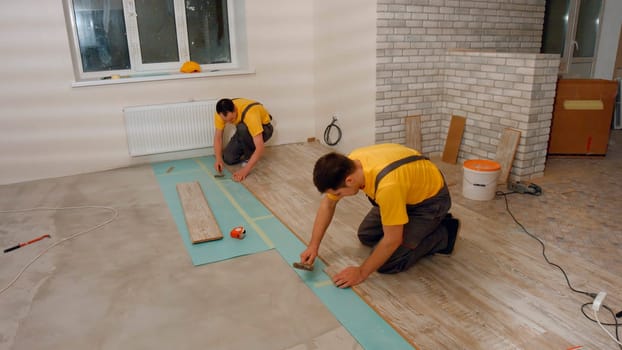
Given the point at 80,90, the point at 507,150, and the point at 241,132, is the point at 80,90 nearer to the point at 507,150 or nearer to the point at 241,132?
the point at 241,132

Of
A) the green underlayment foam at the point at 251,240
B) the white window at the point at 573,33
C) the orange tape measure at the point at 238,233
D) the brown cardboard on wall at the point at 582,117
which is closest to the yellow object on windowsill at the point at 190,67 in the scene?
the green underlayment foam at the point at 251,240

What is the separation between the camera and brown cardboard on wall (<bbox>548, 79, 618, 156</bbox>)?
183 inches

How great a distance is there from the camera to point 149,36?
5.35 metres

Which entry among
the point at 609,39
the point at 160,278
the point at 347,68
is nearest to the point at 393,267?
the point at 160,278

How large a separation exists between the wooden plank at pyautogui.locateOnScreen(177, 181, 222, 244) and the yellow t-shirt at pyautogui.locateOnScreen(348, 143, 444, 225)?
4.62 ft

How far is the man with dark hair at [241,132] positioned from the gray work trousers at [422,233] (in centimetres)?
220

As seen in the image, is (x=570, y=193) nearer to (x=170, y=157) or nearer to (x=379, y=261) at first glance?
(x=379, y=261)

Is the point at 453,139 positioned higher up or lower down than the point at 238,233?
higher up

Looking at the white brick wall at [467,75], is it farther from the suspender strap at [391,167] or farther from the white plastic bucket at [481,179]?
the suspender strap at [391,167]

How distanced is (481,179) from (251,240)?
6.57 ft

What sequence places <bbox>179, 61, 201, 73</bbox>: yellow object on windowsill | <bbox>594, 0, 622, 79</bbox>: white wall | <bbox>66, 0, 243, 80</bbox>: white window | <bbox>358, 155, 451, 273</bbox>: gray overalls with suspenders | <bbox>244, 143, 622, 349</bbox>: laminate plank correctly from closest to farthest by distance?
<bbox>244, 143, 622, 349</bbox>: laminate plank → <bbox>358, 155, 451, 273</bbox>: gray overalls with suspenders → <bbox>66, 0, 243, 80</bbox>: white window → <bbox>179, 61, 201, 73</bbox>: yellow object on windowsill → <bbox>594, 0, 622, 79</bbox>: white wall

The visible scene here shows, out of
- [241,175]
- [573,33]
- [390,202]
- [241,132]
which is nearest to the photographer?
[390,202]

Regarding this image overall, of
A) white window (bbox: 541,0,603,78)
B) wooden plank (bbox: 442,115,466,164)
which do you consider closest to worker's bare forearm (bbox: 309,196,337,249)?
wooden plank (bbox: 442,115,466,164)

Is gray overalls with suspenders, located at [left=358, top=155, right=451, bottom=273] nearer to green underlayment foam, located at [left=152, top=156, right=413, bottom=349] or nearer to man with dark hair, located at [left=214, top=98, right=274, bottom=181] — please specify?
green underlayment foam, located at [left=152, top=156, right=413, bottom=349]
